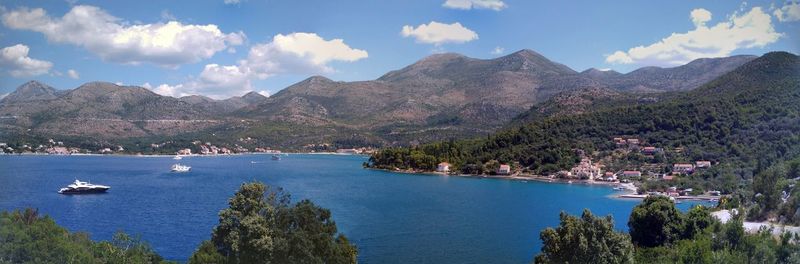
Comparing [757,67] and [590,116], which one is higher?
[757,67]

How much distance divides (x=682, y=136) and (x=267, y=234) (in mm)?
70420

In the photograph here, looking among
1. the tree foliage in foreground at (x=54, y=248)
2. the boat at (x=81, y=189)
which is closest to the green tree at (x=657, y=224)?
the tree foliage in foreground at (x=54, y=248)

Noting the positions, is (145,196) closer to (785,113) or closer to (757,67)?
(785,113)

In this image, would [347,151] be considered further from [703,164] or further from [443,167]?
[703,164]

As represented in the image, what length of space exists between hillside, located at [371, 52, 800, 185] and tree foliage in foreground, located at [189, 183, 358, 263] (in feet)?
141

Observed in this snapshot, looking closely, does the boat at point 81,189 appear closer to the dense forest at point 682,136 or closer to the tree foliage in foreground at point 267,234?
the tree foliage in foreground at point 267,234

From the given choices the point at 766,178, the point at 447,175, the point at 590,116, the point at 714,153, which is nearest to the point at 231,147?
the point at 447,175

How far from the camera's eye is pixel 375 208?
4441cm

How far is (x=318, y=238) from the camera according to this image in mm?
18859

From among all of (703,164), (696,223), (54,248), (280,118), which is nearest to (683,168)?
(703,164)

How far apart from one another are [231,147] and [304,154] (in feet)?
62.1

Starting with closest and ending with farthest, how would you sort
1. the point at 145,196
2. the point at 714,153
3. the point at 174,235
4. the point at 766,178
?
the point at 766,178, the point at 174,235, the point at 145,196, the point at 714,153

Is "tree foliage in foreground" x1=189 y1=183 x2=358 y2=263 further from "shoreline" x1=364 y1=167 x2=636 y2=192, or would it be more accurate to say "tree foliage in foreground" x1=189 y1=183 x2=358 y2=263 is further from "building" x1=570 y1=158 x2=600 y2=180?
"building" x1=570 y1=158 x2=600 y2=180

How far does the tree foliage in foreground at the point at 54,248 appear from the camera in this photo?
16250 mm
